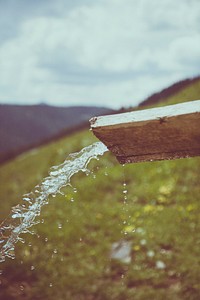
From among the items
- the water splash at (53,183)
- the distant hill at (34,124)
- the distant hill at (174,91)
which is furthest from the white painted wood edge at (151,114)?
the distant hill at (34,124)

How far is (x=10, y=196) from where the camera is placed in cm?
1177

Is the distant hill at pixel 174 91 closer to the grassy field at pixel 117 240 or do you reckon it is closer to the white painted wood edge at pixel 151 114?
the grassy field at pixel 117 240

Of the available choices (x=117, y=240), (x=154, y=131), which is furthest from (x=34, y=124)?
(x=154, y=131)

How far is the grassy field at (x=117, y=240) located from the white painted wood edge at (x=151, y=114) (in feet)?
6.91

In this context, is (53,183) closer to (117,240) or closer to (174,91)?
(117,240)

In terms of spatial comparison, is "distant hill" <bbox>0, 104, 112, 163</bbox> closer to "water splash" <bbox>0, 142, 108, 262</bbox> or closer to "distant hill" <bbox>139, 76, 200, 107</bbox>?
"distant hill" <bbox>139, 76, 200, 107</bbox>

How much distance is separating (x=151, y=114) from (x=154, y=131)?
9 cm

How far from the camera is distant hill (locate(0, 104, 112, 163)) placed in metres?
17.3

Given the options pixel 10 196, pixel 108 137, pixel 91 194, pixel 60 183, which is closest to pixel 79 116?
pixel 10 196

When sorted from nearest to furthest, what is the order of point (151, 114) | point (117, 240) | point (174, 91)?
point (151, 114), point (117, 240), point (174, 91)

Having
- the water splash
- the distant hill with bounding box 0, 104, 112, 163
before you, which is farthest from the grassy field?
the distant hill with bounding box 0, 104, 112, 163

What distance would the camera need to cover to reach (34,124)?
1895 centimetres

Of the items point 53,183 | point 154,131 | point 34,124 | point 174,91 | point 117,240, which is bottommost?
point 154,131

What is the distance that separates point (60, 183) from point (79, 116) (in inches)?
620
